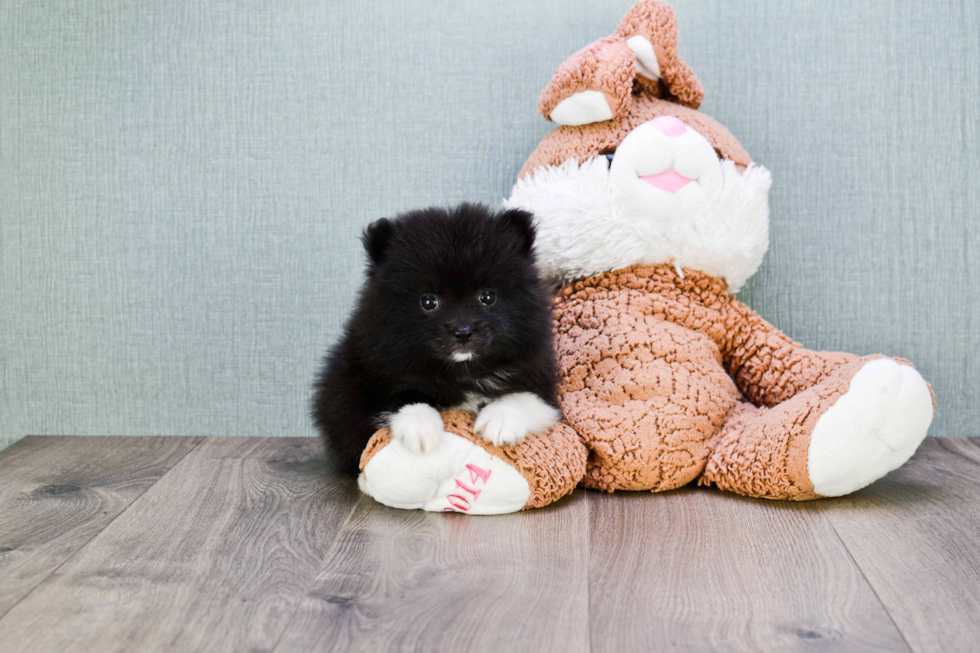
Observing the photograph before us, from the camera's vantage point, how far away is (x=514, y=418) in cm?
144

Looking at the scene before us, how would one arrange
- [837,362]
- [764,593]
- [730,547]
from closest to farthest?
[764,593]
[730,547]
[837,362]

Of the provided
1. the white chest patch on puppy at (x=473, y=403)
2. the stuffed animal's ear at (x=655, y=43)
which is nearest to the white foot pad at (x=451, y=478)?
the white chest patch on puppy at (x=473, y=403)

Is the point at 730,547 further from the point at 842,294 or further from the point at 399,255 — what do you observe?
the point at 842,294

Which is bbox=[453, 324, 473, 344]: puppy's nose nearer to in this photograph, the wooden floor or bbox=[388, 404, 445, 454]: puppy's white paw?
bbox=[388, 404, 445, 454]: puppy's white paw

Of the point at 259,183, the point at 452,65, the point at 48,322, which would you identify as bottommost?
the point at 48,322

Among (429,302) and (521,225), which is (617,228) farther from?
(429,302)

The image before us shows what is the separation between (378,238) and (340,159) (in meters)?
0.68

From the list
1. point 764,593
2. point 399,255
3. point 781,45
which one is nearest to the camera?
point 764,593

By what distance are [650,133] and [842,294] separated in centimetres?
74

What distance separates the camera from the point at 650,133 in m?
1.68

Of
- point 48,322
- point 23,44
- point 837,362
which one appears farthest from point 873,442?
point 23,44

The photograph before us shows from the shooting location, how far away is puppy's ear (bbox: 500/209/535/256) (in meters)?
1.48

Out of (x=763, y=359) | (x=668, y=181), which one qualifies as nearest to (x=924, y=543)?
(x=763, y=359)

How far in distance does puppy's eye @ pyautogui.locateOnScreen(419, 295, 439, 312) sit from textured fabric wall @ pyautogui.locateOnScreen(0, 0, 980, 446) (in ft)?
2.31
